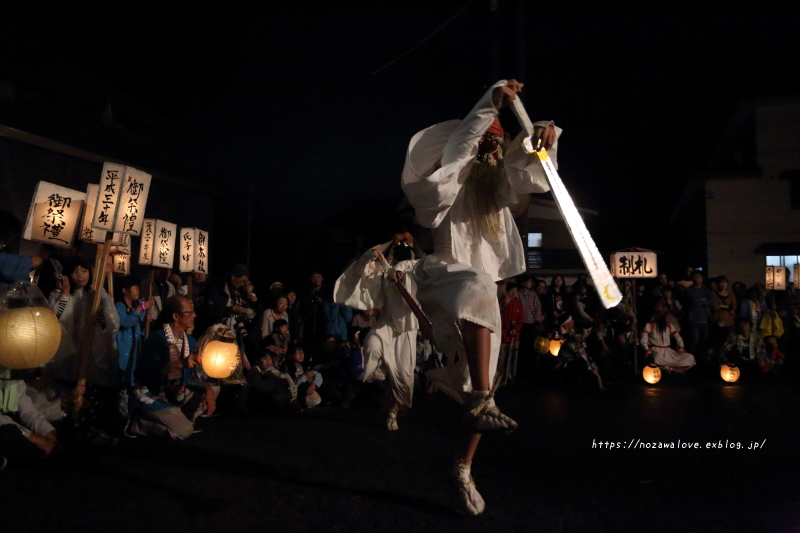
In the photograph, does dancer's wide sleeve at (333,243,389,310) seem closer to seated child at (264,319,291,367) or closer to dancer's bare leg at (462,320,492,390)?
seated child at (264,319,291,367)

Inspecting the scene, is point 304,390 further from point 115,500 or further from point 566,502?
point 566,502

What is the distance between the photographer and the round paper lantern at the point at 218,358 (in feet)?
16.7

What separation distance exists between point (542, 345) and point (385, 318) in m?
4.90

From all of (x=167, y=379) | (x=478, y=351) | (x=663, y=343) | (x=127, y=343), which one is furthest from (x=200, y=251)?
(x=663, y=343)

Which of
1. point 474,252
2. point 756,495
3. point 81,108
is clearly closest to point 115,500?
point 474,252

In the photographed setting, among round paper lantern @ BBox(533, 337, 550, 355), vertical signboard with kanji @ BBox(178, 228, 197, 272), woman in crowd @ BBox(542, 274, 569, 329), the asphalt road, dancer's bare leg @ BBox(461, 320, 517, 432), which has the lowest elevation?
the asphalt road

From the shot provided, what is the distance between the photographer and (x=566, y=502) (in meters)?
3.16

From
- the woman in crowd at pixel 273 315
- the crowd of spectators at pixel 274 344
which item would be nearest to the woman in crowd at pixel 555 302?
the crowd of spectators at pixel 274 344

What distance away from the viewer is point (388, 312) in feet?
19.8

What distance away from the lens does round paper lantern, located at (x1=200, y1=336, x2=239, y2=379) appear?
5.09 metres

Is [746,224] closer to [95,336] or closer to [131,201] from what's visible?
[131,201]

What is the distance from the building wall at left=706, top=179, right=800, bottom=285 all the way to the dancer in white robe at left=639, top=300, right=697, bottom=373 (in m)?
8.29

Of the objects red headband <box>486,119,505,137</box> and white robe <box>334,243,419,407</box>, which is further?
white robe <box>334,243,419,407</box>

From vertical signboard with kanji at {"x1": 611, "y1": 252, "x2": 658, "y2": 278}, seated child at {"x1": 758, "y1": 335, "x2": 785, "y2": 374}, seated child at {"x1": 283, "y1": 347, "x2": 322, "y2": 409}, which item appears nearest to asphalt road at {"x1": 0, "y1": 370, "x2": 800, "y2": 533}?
seated child at {"x1": 283, "y1": 347, "x2": 322, "y2": 409}
